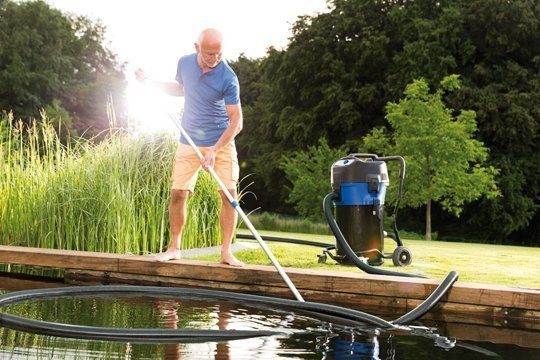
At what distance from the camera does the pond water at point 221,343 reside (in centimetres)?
317

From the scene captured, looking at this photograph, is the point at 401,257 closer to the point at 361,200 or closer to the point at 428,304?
the point at 361,200

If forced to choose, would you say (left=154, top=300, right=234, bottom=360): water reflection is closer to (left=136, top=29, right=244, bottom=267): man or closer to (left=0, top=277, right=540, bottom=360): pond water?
(left=0, top=277, right=540, bottom=360): pond water

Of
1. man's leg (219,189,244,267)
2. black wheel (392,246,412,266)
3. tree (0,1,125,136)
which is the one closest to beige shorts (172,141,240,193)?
man's leg (219,189,244,267)

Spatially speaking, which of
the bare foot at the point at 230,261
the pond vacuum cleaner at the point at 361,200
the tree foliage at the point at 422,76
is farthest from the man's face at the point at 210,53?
the tree foliage at the point at 422,76

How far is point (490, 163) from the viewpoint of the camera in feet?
67.8

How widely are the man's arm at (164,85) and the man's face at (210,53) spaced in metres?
0.46

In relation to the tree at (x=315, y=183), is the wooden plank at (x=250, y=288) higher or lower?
lower

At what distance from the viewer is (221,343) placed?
11.3ft

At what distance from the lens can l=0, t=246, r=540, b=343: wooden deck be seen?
168 inches

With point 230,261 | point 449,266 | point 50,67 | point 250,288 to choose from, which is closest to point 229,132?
point 230,261

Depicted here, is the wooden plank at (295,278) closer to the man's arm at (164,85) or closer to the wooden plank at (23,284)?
the wooden plank at (23,284)

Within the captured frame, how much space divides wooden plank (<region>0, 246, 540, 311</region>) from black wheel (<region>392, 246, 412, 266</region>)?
141cm

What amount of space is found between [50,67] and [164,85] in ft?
93.5

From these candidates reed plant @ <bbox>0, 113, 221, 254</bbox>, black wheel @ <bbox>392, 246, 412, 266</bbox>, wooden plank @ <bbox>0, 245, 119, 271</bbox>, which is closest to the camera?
wooden plank @ <bbox>0, 245, 119, 271</bbox>
